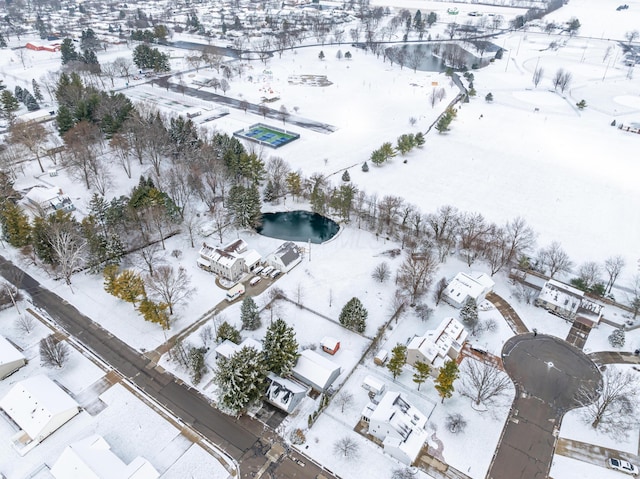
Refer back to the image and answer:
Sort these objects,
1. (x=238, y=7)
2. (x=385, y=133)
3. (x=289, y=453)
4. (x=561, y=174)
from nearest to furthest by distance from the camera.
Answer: (x=289, y=453)
(x=561, y=174)
(x=385, y=133)
(x=238, y=7)

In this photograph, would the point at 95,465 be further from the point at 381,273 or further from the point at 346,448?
the point at 381,273

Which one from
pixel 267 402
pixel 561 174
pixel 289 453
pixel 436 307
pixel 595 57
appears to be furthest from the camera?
pixel 595 57

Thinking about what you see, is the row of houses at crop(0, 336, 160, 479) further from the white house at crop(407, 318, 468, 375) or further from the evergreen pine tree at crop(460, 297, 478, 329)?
the evergreen pine tree at crop(460, 297, 478, 329)

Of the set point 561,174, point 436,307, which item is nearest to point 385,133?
point 561,174

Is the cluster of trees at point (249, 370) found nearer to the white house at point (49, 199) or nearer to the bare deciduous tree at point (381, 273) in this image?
the bare deciduous tree at point (381, 273)

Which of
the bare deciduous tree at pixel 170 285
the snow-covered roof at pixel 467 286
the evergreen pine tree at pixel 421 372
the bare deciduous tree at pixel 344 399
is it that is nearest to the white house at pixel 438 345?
the evergreen pine tree at pixel 421 372

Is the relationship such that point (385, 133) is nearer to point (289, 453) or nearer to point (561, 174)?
point (561, 174)

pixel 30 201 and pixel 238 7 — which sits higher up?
pixel 238 7

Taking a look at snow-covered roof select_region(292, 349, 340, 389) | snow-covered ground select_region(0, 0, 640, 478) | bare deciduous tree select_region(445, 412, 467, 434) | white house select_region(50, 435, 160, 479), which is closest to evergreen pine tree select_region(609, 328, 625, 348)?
snow-covered ground select_region(0, 0, 640, 478)
